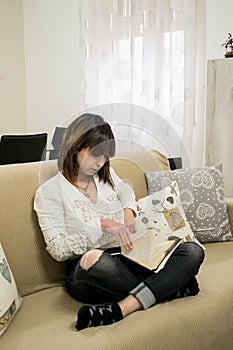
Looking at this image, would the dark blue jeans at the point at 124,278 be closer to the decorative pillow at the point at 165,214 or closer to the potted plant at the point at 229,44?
the decorative pillow at the point at 165,214

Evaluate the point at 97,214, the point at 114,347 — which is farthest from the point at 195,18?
the point at 114,347

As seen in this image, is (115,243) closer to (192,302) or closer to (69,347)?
(192,302)

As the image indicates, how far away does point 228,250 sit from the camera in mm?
2350

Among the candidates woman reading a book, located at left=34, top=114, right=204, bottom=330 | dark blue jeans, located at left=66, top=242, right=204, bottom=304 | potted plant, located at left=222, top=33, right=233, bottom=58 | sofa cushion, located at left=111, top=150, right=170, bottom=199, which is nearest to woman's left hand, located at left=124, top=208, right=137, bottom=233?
woman reading a book, located at left=34, top=114, right=204, bottom=330

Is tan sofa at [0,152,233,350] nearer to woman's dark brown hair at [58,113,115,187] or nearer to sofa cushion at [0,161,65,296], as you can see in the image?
sofa cushion at [0,161,65,296]

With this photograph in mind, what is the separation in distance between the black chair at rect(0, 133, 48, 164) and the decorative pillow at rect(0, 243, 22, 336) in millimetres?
1674

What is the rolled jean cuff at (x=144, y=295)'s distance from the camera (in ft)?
5.72

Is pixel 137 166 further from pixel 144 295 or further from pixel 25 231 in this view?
pixel 144 295

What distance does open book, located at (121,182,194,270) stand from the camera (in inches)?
74.9

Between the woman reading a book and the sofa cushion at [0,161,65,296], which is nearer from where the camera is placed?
the woman reading a book

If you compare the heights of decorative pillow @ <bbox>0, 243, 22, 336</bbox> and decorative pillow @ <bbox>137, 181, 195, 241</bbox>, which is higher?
decorative pillow @ <bbox>137, 181, 195, 241</bbox>

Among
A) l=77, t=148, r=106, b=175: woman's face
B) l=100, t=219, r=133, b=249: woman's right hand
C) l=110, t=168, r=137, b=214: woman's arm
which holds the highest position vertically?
l=77, t=148, r=106, b=175: woman's face

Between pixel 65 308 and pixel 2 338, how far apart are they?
30 cm

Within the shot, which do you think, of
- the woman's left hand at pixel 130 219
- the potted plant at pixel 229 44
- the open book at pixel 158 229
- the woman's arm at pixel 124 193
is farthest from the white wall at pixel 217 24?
the woman's left hand at pixel 130 219
